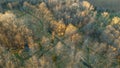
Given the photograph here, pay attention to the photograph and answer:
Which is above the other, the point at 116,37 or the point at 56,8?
the point at 56,8

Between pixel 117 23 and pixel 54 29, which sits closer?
pixel 54 29

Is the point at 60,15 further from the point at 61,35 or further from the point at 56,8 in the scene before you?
the point at 61,35

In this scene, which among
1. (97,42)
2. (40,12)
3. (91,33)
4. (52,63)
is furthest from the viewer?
(40,12)

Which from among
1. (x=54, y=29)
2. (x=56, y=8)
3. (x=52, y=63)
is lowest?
(x=52, y=63)

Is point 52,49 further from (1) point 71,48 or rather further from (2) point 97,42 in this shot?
(2) point 97,42

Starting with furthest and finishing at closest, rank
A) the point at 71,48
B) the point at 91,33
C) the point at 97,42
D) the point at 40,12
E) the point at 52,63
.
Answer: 1. the point at 40,12
2. the point at 91,33
3. the point at 97,42
4. the point at 71,48
5. the point at 52,63

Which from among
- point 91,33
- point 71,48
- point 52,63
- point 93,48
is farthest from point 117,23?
point 52,63
